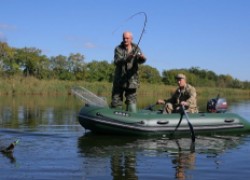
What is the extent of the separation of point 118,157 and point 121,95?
285 cm

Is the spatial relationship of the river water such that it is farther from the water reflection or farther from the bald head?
the bald head

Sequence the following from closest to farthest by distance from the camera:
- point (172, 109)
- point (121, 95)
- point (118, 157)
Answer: point (118, 157) → point (121, 95) → point (172, 109)

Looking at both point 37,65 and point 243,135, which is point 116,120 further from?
point 37,65

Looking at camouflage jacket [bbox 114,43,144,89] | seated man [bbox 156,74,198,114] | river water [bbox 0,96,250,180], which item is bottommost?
river water [bbox 0,96,250,180]

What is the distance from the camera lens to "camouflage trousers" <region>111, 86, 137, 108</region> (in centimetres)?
862

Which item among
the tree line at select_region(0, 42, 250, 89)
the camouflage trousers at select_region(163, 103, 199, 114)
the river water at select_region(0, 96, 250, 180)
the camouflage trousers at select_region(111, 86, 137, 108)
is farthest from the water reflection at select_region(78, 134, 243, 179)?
the tree line at select_region(0, 42, 250, 89)

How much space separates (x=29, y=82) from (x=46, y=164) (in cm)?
2320

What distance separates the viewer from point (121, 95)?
8773 mm

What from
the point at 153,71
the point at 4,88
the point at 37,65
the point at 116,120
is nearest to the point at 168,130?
the point at 116,120

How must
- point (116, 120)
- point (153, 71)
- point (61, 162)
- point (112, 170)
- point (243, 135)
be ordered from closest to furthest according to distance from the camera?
→ point (112, 170), point (61, 162), point (116, 120), point (243, 135), point (153, 71)

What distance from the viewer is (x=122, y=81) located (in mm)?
8555

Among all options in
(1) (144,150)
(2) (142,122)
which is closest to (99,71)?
(2) (142,122)

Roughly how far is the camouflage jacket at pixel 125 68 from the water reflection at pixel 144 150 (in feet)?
3.51

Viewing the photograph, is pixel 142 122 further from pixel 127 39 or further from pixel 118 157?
pixel 118 157
